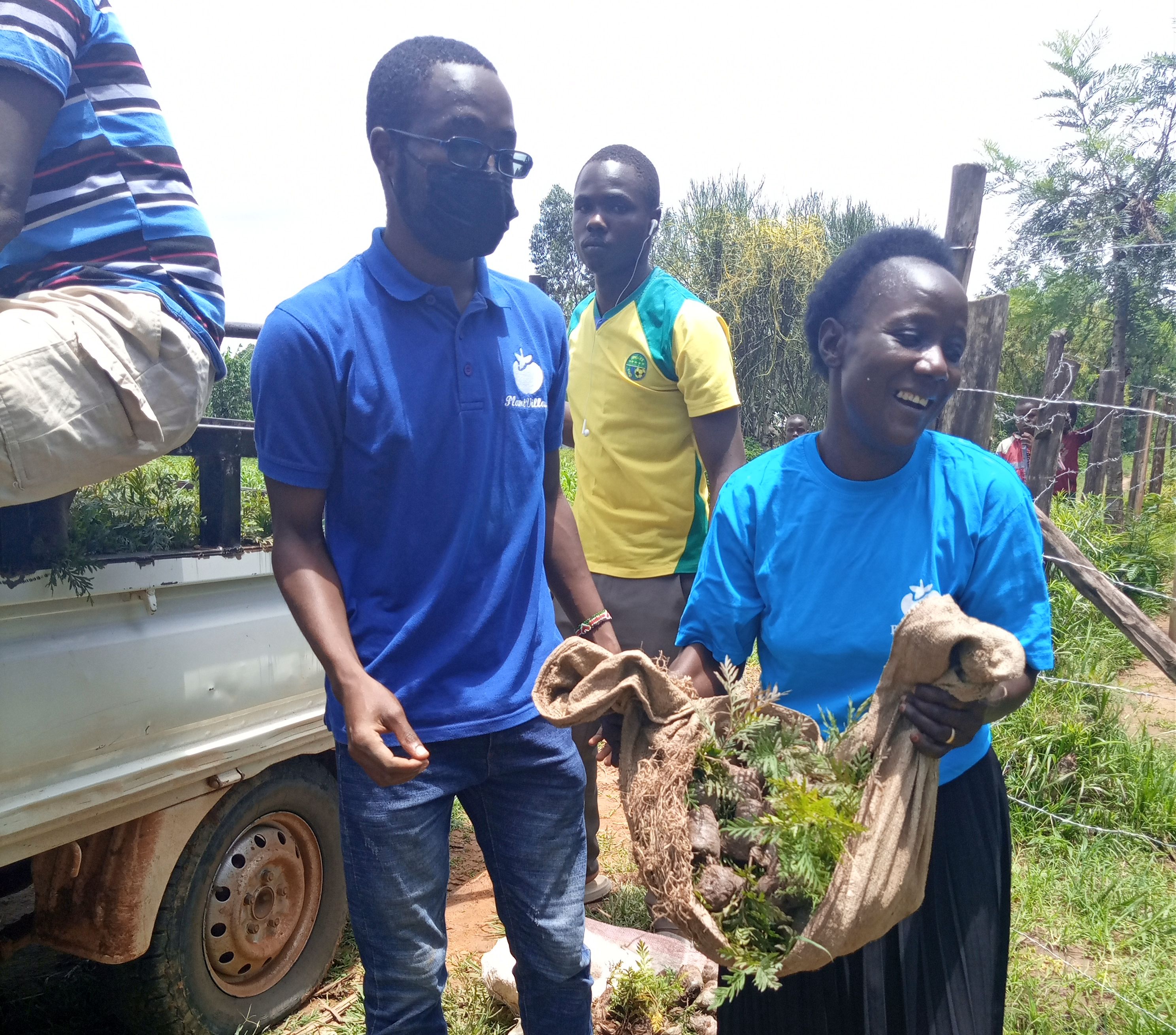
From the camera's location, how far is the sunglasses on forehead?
6.37 feet

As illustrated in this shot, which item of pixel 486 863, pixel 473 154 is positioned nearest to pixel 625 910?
pixel 486 863

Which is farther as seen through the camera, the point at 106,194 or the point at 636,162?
the point at 636,162

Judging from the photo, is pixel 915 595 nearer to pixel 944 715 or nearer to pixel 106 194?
pixel 944 715

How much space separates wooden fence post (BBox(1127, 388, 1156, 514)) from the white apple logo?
6.81 metres

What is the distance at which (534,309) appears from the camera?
2.24 metres

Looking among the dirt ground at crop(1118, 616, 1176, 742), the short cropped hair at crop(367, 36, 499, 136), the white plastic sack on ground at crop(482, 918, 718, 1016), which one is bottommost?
the dirt ground at crop(1118, 616, 1176, 742)

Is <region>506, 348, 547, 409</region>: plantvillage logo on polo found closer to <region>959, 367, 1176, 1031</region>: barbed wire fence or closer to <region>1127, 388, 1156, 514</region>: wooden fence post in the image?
<region>959, 367, 1176, 1031</region>: barbed wire fence

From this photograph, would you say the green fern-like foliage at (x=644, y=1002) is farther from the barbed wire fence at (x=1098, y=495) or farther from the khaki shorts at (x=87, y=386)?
the khaki shorts at (x=87, y=386)

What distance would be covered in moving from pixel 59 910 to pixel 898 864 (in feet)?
7.41

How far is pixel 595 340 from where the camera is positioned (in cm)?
333

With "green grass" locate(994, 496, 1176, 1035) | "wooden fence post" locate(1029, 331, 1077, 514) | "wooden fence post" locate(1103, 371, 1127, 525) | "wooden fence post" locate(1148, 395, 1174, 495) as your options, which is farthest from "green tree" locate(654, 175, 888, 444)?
"green grass" locate(994, 496, 1176, 1035)

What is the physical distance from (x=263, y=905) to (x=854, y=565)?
215cm

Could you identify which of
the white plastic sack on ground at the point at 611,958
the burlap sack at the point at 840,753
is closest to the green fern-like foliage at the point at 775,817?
the burlap sack at the point at 840,753

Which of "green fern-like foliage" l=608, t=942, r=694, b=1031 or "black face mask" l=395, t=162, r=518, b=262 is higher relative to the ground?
"black face mask" l=395, t=162, r=518, b=262
